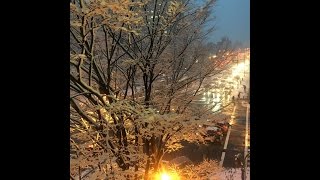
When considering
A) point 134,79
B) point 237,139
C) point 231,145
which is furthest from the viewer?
point 237,139

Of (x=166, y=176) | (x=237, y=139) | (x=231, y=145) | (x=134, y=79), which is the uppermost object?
(x=134, y=79)

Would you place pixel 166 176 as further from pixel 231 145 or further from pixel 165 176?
pixel 231 145

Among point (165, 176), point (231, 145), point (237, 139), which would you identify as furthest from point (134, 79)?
point (237, 139)

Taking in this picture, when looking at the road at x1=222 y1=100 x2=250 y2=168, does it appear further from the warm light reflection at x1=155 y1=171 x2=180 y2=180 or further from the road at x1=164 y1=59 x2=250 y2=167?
the warm light reflection at x1=155 y1=171 x2=180 y2=180

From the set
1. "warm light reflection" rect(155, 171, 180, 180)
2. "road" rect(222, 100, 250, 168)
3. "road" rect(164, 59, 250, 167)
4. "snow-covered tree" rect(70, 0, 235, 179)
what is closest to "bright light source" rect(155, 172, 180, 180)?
"warm light reflection" rect(155, 171, 180, 180)

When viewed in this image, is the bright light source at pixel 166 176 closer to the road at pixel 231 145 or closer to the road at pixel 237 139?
the road at pixel 231 145

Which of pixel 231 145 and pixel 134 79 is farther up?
pixel 134 79

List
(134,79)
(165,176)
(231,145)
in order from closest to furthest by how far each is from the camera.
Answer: (165,176)
(134,79)
(231,145)

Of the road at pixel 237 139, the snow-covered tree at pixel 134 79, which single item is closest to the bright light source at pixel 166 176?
the snow-covered tree at pixel 134 79

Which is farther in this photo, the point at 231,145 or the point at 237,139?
the point at 237,139

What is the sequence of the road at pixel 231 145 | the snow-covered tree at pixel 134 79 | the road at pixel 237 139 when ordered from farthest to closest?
1. the road at pixel 237 139
2. the road at pixel 231 145
3. the snow-covered tree at pixel 134 79
